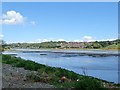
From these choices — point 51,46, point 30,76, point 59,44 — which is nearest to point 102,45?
point 59,44

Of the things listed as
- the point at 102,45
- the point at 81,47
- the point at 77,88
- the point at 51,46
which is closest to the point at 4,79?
the point at 77,88

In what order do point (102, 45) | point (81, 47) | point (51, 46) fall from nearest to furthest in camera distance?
point (102, 45) < point (81, 47) < point (51, 46)

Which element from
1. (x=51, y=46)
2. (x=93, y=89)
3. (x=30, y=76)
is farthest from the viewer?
(x=51, y=46)

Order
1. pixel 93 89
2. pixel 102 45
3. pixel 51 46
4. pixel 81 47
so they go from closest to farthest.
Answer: pixel 93 89
pixel 102 45
pixel 81 47
pixel 51 46

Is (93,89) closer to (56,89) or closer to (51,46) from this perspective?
(56,89)

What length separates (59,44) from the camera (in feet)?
454

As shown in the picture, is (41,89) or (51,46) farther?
(51,46)

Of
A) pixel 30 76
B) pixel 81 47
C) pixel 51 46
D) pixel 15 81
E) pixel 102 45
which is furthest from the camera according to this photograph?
pixel 51 46

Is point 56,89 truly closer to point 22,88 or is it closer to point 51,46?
point 22,88

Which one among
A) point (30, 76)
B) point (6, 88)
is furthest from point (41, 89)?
point (30, 76)

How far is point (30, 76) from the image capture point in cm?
1304

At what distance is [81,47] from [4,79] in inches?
4771

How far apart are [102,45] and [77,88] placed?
366ft

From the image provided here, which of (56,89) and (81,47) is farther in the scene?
(81,47)
